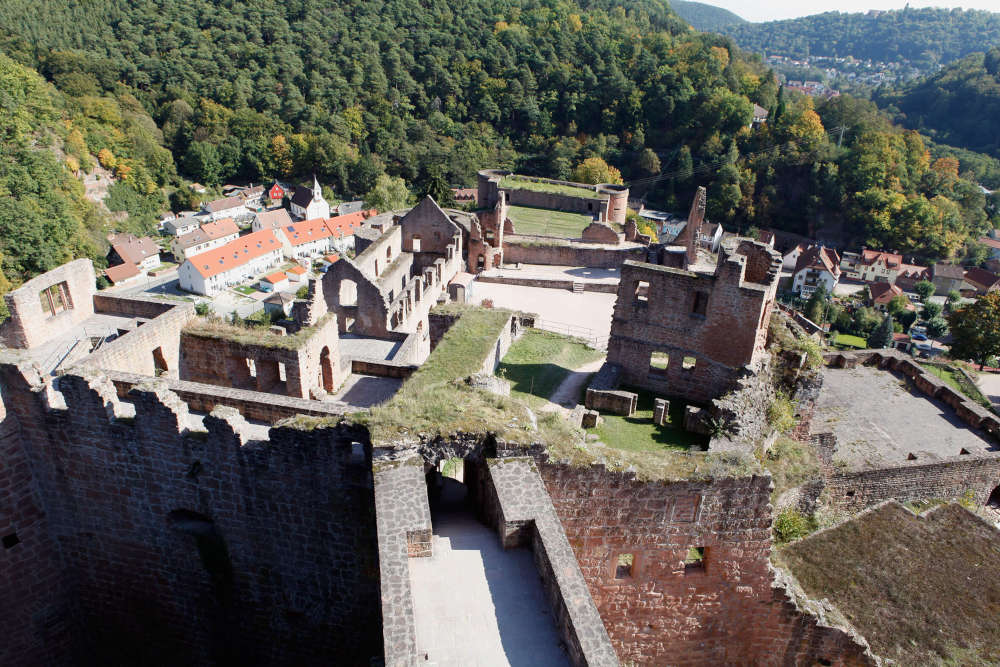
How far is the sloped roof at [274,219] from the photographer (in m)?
77.3

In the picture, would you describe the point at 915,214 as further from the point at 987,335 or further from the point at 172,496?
the point at 172,496

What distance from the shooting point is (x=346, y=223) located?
7862 cm

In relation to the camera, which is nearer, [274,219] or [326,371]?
[326,371]

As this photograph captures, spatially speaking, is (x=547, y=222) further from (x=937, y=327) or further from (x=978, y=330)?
(x=937, y=327)

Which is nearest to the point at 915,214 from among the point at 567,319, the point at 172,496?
the point at 567,319

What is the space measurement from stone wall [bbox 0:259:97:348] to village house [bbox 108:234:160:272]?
55724 millimetres

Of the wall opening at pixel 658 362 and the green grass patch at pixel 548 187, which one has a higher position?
the wall opening at pixel 658 362

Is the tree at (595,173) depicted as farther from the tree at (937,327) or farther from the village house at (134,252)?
the village house at (134,252)

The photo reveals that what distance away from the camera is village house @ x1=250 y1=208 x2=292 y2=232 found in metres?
77.1

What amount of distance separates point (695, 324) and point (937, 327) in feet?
175

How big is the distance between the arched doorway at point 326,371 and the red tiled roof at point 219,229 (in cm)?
6443

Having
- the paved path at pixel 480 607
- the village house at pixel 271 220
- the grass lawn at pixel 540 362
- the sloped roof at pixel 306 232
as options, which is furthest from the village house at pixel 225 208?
the paved path at pixel 480 607

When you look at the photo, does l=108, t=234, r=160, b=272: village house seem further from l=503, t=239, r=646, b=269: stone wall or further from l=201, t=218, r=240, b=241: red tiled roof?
l=503, t=239, r=646, b=269: stone wall

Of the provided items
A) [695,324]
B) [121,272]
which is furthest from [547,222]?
[121,272]
